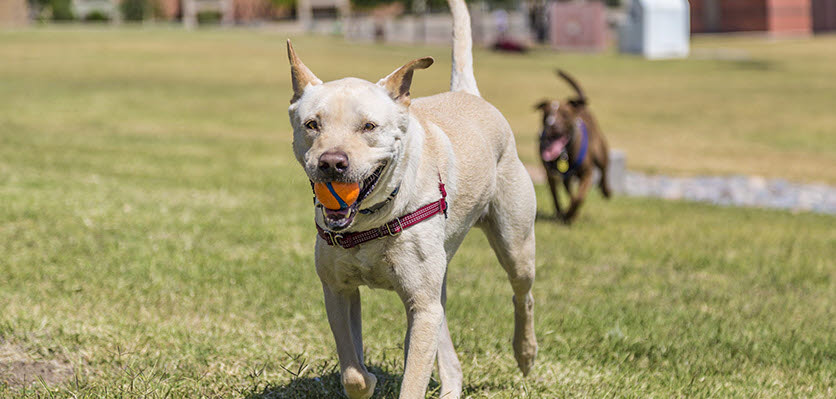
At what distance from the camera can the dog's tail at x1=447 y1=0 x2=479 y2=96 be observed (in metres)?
4.98

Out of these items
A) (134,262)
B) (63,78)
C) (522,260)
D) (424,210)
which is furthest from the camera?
(63,78)

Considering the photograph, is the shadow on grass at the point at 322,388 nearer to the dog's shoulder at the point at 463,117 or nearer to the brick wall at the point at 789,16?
the dog's shoulder at the point at 463,117

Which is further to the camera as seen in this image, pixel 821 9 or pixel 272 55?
pixel 821 9

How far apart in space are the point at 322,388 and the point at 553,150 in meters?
7.36

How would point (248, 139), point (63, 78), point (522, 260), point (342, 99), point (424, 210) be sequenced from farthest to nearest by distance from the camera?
point (63, 78), point (248, 139), point (522, 260), point (424, 210), point (342, 99)

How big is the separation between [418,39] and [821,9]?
36921 millimetres

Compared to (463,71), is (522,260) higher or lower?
lower

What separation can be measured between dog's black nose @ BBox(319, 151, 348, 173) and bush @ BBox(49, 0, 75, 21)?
3506 inches

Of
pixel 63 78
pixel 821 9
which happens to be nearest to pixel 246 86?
pixel 63 78

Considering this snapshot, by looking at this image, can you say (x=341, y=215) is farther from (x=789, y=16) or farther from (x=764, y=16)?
(x=789, y=16)

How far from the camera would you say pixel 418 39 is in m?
60.6

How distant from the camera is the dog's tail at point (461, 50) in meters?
4.98

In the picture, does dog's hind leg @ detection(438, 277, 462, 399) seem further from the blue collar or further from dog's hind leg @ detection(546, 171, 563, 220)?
the blue collar

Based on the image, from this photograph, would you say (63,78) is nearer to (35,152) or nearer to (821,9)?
(35,152)
